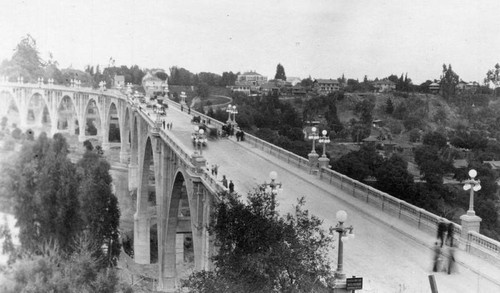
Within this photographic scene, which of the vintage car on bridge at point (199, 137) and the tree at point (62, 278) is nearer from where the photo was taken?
the tree at point (62, 278)

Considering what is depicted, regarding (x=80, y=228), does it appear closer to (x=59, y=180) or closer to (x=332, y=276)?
(x=59, y=180)

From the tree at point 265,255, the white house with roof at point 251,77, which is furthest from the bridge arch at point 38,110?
the tree at point 265,255

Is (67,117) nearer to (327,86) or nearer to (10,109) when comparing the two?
(10,109)

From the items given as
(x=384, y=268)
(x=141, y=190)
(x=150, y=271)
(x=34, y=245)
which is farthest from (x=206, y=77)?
(x=384, y=268)

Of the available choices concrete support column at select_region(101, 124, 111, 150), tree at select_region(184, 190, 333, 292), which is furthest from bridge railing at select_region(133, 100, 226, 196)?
concrete support column at select_region(101, 124, 111, 150)

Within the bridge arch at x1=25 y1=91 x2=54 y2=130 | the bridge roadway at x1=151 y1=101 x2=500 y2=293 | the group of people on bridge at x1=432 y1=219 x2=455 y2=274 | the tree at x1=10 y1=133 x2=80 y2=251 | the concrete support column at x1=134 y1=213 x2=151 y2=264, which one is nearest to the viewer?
the bridge roadway at x1=151 y1=101 x2=500 y2=293

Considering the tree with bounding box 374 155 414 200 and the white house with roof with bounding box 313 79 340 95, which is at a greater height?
the white house with roof with bounding box 313 79 340 95

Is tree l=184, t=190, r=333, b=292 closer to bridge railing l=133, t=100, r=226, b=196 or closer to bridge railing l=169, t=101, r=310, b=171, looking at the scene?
bridge railing l=133, t=100, r=226, b=196

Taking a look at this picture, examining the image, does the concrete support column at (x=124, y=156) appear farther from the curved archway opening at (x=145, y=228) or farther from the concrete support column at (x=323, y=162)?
the concrete support column at (x=323, y=162)
